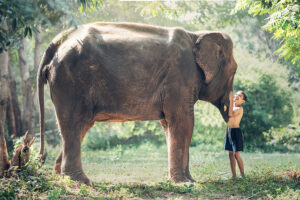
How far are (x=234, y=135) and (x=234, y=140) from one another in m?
0.11

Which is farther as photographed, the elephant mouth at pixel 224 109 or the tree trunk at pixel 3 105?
the elephant mouth at pixel 224 109

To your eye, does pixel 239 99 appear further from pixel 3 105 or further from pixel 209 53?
pixel 3 105

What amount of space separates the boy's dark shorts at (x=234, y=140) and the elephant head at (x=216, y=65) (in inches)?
16.1

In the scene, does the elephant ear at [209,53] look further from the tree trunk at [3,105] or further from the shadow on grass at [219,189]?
the tree trunk at [3,105]

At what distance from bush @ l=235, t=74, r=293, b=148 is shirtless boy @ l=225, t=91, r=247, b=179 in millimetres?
8254

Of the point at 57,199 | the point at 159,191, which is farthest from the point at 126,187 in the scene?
the point at 57,199

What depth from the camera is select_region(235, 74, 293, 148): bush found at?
16.1 m

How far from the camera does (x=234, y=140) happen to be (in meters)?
7.64

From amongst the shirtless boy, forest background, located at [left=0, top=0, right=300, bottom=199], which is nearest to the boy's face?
the shirtless boy

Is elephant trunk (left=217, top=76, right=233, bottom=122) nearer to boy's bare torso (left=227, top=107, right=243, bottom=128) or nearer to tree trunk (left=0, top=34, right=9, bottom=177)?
boy's bare torso (left=227, top=107, right=243, bottom=128)

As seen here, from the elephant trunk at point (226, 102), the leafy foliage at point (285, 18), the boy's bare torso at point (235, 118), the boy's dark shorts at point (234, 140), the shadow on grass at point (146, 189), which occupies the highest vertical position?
the leafy foliage at point (285, 18)

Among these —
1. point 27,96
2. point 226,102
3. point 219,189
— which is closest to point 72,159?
point 219,189

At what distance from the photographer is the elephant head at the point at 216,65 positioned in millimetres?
7598

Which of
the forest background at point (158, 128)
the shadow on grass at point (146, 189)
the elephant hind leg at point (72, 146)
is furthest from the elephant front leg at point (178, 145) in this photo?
the elephant hind leg at point (72, 146)
